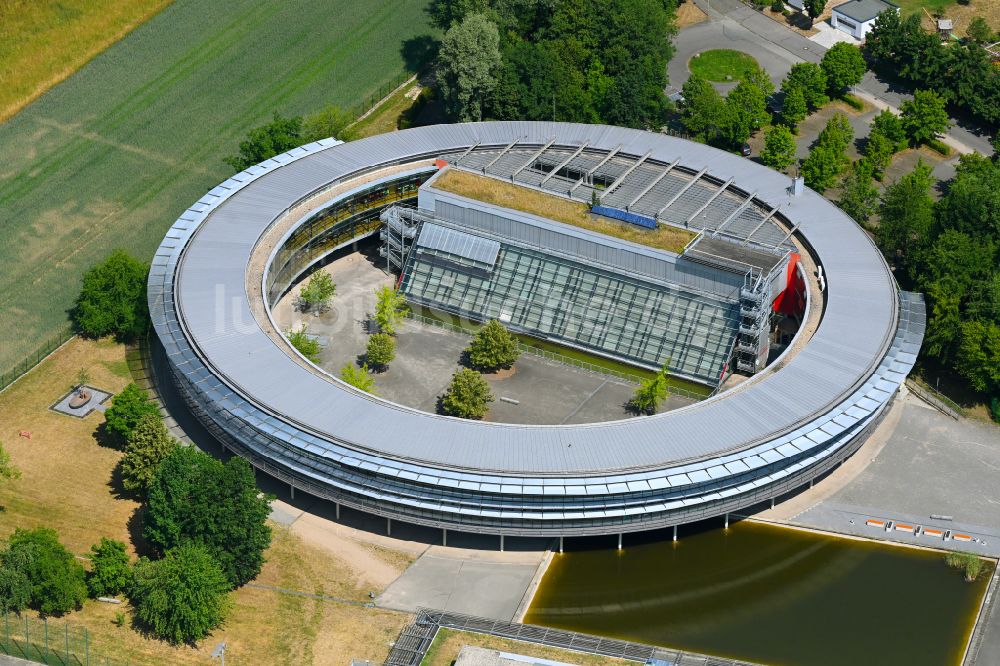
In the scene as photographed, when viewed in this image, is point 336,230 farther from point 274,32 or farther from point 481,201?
point 274,32

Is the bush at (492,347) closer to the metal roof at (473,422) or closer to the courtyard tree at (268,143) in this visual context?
the metal roof at (473,422)

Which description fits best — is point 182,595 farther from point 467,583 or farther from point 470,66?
point 470,66

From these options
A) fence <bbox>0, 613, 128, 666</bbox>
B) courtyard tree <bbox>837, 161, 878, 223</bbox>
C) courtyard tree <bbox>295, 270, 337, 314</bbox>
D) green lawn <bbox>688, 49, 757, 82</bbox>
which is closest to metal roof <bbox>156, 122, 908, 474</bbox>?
courtyard tree <bbox>295, 270, 337, 314</bbox>

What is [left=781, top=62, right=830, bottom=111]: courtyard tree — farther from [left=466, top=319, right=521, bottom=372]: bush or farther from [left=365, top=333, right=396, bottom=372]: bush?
[left=365, top=333, right=396, bottom=372]: bush

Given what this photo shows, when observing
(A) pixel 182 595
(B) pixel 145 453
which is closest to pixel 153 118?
(B) pixel 145 453

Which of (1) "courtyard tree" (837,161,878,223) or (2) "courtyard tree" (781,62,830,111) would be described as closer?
(1) "courtyard tree" (837,161,878,223)
